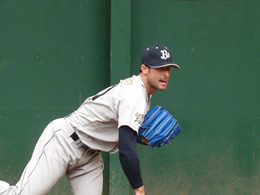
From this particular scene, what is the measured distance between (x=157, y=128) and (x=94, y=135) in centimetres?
49

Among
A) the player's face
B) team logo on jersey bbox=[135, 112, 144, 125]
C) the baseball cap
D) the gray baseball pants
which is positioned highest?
the baseball cap

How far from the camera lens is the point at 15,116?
6.25 m

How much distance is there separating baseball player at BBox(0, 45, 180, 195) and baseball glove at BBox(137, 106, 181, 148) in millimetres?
93

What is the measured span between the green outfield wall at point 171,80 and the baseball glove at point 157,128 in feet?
6.71

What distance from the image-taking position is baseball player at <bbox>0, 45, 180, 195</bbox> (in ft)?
12.7

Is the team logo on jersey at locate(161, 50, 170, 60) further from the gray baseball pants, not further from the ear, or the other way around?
the gray baseball pants

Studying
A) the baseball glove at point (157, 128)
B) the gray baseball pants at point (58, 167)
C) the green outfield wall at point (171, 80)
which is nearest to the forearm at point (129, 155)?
the baseball glove at point (157, 128)

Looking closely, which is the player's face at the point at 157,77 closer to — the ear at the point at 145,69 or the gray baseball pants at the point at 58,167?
the ear at the point at 145,69

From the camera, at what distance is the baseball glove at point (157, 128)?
4.13 metres

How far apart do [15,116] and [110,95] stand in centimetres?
243

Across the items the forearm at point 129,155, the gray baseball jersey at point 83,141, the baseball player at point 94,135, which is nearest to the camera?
the forearm at point 129,155

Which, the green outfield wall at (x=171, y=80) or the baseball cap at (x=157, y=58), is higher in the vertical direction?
the baseball cap at (x=157, y=58)

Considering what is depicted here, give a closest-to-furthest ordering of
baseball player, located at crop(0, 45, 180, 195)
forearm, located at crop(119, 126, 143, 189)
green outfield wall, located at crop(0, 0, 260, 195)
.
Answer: forearm, located at crop(119, 126, 143, 189)
baseball player, located at crop(0, 45, 180, 195)
green outfield wall, located at crop(0, 0, 260, 195)

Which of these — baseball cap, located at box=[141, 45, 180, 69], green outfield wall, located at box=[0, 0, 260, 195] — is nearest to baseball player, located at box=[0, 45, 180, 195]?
baseball cap, located at box=[141, 45, 180, 69]
